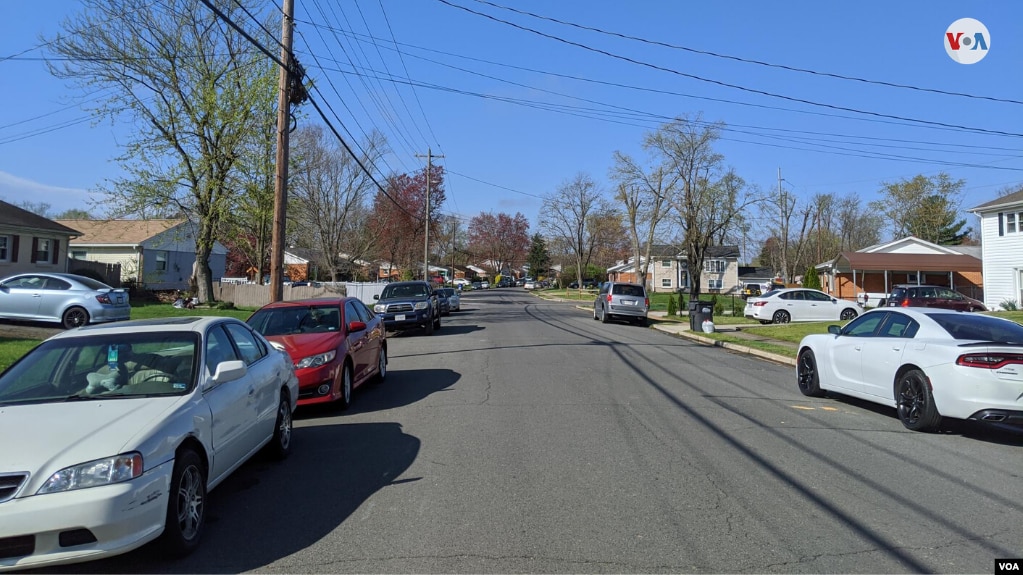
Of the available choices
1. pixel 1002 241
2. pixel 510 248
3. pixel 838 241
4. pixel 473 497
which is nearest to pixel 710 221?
pixel 1002 241

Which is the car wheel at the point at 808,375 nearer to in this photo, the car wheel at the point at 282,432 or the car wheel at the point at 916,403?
the car wheel at the point at 916,403

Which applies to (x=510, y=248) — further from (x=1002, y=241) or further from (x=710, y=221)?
(x=1002, y=241)

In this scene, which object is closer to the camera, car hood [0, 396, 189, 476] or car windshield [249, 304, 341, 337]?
car hood [0, 396, 189, 476]

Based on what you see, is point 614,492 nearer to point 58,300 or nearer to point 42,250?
point 58,300

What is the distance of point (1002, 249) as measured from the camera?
32.2 m

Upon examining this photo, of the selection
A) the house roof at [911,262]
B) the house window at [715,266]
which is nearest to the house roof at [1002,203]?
the house roof at [911,262]

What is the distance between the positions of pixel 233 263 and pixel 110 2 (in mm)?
37772

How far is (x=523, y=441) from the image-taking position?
7.29 m

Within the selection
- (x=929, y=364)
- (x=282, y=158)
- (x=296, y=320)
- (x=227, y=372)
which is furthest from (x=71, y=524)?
(x=282, y=158)

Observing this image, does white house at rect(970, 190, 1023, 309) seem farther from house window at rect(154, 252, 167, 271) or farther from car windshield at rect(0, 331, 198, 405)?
house window at rect(154, 252, 167, 271)

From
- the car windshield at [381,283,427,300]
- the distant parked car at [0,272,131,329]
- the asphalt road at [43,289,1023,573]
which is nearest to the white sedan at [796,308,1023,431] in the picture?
the asphalt road at [43,289,1023,573]

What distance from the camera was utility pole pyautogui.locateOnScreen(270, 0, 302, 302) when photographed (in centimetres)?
1395

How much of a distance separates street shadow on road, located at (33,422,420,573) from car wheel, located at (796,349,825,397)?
6.46 metres

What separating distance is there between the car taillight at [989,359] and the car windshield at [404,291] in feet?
54.5
